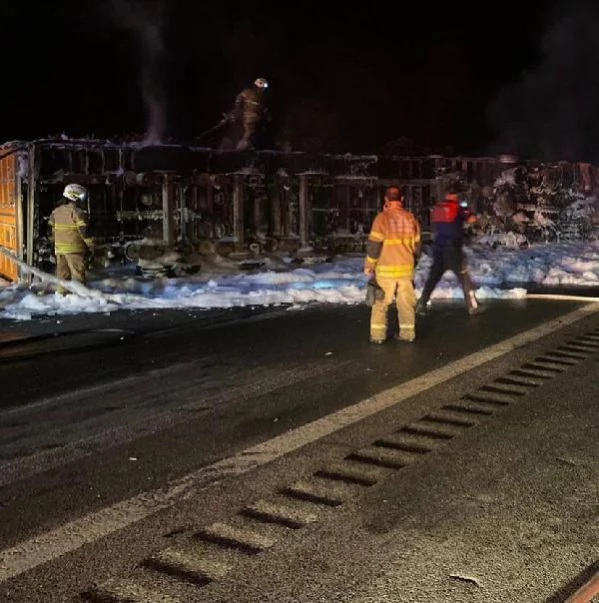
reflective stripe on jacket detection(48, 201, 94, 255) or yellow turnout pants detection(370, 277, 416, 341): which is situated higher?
reflective stripe on jacket detection(48, 201, 94, 255)

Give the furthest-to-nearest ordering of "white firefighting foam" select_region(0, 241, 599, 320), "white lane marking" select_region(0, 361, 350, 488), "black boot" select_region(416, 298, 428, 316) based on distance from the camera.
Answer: "white firefighting foam" select_region(0, 241, 599, 320) < "black boot" select_region(416, 298, 428, 316) < "white lane marking" select_region(0, 361, 350, 488)

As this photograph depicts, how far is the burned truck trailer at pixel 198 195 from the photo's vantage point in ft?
43.9

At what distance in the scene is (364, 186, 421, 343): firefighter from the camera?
7777mm

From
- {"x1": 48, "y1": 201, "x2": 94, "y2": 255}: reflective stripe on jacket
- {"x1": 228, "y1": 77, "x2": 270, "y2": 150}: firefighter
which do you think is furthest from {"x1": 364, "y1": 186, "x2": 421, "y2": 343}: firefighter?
{"x1": 228, "y1": 77, "x2": 270, "y2": 150}: firefighter

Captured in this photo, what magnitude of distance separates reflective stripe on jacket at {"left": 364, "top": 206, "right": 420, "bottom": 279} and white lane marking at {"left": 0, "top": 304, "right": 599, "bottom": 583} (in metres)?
1.32

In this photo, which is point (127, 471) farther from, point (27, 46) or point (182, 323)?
point (27, 46)

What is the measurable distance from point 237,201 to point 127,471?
11.9 m

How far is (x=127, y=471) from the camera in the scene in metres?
4.42

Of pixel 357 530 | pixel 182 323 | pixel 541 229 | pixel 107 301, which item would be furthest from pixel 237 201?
pixel 357 530

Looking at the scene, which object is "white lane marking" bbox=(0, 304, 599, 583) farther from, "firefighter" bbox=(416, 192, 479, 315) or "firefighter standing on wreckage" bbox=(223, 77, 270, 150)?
"firefighter standing on wreckage" bbox=(223, 77, 270, 150)

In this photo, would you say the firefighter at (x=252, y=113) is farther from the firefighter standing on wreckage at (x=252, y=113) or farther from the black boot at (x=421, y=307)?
the black boot at (x=421, y=307)

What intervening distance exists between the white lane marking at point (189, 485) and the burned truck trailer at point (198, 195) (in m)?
8.86

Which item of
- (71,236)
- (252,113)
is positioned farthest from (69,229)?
(252,113)

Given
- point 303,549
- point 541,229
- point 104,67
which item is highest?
point 104,67
